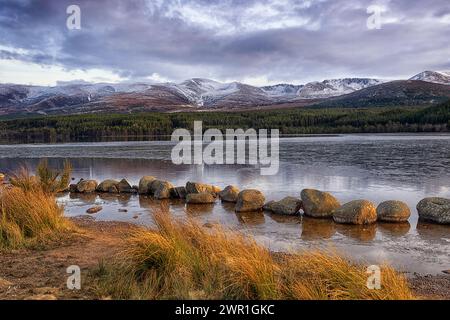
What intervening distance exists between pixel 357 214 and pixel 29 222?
8776 millimetres

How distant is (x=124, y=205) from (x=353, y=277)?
12.5 meters

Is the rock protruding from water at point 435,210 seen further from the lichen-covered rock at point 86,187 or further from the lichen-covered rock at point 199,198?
the lichen-covered rock at point 86,187

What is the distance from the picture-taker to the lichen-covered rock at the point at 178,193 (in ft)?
60.4

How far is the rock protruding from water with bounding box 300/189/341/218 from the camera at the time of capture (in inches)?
550

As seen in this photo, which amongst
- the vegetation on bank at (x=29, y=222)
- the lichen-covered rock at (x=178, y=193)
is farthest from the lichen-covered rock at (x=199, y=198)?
the vegetation on bank at (x=29, y=222)

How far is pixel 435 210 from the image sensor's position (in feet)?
42.8

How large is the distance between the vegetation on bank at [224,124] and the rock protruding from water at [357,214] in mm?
75960

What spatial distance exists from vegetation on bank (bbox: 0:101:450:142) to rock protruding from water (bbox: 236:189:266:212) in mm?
75122

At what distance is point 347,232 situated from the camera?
12102 mm

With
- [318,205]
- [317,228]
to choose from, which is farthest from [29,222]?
[318,205]

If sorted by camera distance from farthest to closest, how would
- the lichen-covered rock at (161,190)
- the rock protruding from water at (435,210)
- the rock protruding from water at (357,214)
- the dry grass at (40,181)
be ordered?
the lichen-covered rock at (161,190) → the dry grass at (40,181) → the rock protruding from water at (357,214) → the rock protruding from water at (435,210)

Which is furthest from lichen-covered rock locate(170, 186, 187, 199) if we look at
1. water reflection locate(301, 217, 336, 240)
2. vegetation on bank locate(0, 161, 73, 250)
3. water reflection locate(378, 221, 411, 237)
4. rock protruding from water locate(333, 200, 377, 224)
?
water reflection locate(378, 221, 411, 237)

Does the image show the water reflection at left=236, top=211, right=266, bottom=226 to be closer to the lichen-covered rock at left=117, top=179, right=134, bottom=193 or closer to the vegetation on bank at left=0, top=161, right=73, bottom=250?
the vegetation on bank at left=0, top=161, right=73, bottom=250

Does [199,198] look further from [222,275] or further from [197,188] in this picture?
[222,275]
